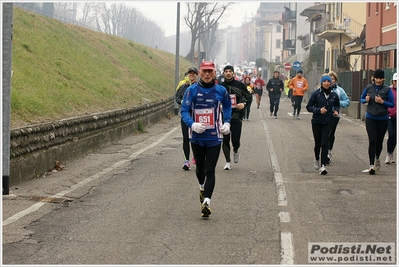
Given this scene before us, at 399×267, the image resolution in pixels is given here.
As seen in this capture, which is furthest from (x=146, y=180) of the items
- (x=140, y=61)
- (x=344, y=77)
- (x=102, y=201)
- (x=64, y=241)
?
(x=140, y=61)

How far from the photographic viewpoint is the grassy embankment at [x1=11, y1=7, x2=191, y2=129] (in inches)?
722

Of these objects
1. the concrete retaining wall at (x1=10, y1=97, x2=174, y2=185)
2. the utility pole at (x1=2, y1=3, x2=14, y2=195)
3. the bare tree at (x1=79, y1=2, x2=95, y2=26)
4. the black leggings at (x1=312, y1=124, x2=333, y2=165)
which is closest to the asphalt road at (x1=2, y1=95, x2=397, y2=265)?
the concrete retaining wall at (x1=10, y1=97, x2=174, y2=185)

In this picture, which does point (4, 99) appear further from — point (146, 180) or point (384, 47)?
point (384, 47)

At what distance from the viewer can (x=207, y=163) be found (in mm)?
9789

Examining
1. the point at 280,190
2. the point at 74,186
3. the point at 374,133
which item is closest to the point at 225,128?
the point at 280,190

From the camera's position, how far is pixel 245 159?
16.1 m

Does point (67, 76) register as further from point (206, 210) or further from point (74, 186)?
point (206, 210)

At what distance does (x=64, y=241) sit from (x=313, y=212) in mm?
3232

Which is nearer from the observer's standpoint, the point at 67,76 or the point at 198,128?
the point at 198,128

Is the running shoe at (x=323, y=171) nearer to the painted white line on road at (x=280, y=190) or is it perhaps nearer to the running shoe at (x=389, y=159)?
the painted white line on road at (x=280, y=190)

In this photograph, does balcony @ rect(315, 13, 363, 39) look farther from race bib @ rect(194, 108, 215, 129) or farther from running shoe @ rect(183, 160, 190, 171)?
race bib @ rect(194, 108, 215, 129)

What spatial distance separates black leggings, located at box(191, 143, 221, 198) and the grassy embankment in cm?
475

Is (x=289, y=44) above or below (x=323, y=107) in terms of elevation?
above

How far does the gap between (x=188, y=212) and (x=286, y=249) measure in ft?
7.86
